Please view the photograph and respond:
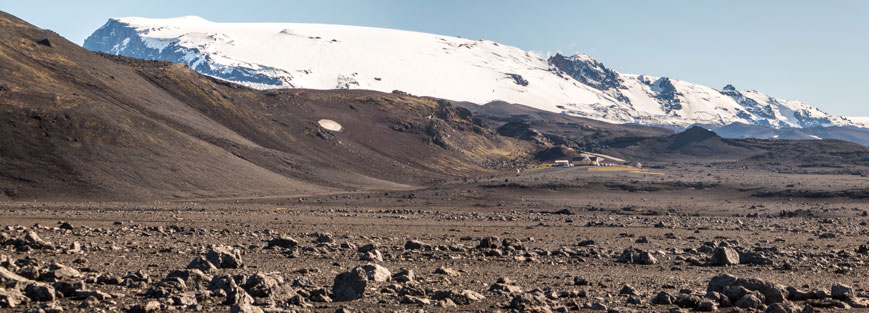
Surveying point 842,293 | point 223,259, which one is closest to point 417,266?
point 223,259

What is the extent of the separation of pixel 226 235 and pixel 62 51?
8130 centimetres

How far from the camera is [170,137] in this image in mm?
85875

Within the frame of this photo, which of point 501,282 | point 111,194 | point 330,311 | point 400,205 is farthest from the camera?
point 400,205

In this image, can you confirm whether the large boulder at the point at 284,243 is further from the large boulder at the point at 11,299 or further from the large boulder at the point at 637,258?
the large boulder at the point at 11,299

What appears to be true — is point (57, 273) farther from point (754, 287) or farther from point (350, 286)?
point (754, 287)

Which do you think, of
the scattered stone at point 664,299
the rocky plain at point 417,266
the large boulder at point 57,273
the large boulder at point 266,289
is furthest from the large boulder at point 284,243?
the scattered stone at point 664,299

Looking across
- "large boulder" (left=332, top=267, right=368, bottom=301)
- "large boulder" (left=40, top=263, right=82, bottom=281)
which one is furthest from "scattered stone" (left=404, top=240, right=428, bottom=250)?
"large boulder" (left=40, top=263, right=82, bottom=281)

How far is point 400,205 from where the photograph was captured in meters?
72.8

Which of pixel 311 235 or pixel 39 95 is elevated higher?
pixel 39 95

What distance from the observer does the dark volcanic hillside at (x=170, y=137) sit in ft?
233

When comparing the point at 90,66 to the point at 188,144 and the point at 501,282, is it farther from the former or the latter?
the point at 501,282

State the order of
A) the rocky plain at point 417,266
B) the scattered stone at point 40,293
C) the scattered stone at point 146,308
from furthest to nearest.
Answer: the rocky plain at point 417,266, the scattered stone at point 40,293, the scattered stone at point 146,308

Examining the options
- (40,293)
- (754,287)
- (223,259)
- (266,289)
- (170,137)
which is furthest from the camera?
(170,137)

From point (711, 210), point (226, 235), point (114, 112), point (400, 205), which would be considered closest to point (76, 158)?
point (114, 112)
